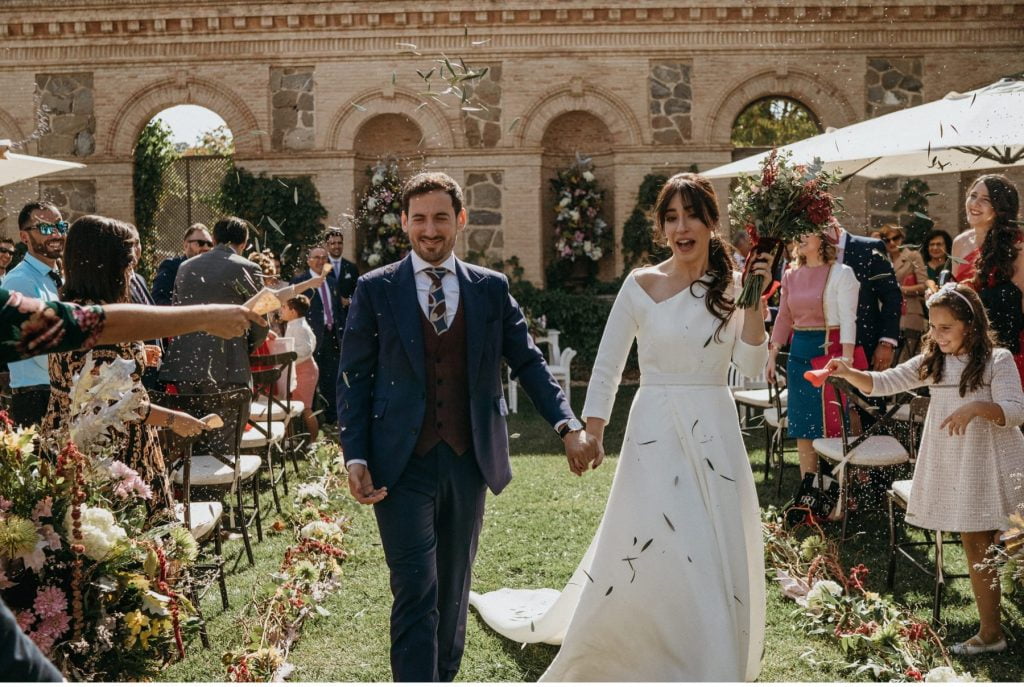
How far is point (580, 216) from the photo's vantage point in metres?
17.1

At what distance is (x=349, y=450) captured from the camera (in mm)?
3709

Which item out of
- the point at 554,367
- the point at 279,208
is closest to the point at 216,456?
the point at 554,367

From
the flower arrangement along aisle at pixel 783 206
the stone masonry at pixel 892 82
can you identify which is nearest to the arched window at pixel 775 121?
the stone masonry at pixel 892 82

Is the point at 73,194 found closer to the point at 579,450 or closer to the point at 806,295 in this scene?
the point at 806,295

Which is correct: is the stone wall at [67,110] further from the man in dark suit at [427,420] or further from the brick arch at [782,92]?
the man in dark suit at [427,420]

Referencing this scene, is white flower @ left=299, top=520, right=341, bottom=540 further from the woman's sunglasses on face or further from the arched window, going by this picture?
the arched window

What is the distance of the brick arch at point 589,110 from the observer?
1683cm

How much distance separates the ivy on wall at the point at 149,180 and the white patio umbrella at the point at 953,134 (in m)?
12.6

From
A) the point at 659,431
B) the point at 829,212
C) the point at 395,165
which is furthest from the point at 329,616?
the point at 395,165

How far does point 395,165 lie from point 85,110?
532 cm

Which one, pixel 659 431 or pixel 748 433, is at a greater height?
pixel 659 431

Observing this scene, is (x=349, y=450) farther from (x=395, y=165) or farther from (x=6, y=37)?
(x=6, y=37)

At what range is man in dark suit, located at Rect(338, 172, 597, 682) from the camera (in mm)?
3682

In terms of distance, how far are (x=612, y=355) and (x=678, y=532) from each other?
31.6 inches
